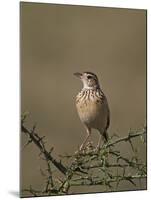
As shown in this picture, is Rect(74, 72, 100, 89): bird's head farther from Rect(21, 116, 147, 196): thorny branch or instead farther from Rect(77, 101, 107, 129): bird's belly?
Rect(21, 116, 147, 196): thorny branch

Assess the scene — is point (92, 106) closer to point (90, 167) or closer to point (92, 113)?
point (92, 113)

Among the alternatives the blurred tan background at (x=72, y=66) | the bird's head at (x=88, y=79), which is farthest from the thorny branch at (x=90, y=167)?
the bird's head at (x=88, y=79)

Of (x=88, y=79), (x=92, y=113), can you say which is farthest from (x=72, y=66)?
(x=92, y=113)

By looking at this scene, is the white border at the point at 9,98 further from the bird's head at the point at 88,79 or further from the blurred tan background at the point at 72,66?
the bird's head at the point at 88,79

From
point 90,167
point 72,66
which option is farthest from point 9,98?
point 90,167

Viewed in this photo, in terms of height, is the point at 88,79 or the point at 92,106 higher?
the point at 88,79

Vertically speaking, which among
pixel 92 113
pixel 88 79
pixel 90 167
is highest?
pixel 88 79

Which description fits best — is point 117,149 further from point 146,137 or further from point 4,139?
point 4,139

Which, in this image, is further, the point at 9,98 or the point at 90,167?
the point at 90,167

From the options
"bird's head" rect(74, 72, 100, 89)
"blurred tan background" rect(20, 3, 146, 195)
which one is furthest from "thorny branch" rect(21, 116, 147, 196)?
"bird's head" rect(74, 72, 100, 89)
